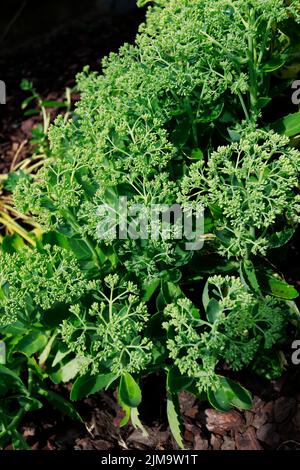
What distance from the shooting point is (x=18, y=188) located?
1419 mm

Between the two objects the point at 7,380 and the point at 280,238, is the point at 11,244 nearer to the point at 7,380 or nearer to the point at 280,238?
the point at 7,380

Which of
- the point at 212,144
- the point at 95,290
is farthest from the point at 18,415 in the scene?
the point at 212,144

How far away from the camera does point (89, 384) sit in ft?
4.49

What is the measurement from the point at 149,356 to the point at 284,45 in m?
0.95

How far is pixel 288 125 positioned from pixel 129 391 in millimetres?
731

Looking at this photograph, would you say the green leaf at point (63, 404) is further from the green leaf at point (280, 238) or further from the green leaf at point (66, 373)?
the green leaf at point (280, 238)

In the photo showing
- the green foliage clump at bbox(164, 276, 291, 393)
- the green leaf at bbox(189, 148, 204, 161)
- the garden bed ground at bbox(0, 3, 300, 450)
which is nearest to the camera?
the green foliage clump at bbox(164, 276, 291, 393)

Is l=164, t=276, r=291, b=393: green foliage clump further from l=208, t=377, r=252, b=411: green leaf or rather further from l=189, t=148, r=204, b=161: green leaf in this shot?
l=189, t=148, r=204, b=161: green leaf

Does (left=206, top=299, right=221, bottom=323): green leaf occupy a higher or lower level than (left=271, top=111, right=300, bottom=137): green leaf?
lower

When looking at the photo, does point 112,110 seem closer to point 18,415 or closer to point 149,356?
point 149,356

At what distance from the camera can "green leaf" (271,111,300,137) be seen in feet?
4.84

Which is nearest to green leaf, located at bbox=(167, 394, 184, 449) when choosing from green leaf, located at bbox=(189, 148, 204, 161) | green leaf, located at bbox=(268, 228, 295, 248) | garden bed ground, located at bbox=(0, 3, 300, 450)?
garden bed ground, located at bbox=(0, 3, 300, 450)

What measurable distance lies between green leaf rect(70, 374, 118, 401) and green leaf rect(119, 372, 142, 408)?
0.03m

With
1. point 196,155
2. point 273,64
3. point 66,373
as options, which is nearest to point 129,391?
point 66,373
